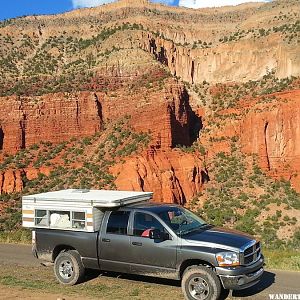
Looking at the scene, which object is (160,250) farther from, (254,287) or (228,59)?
(228,59)

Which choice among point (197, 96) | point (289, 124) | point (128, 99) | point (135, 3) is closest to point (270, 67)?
point (197, 96)

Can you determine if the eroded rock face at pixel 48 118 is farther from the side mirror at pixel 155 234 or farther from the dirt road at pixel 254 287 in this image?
the side mirror at pixel 155 234

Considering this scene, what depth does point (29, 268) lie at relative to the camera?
1188cm

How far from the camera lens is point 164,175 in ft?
129

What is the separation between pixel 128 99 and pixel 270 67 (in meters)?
24.7

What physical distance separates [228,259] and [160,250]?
1.39m

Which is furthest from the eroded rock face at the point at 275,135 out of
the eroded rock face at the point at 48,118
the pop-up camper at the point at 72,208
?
the pop-up camper at the point at 72,208

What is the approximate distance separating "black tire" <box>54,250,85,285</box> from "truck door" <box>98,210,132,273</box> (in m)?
0.59

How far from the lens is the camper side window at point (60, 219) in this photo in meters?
10.4

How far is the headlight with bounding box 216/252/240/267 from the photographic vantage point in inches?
338

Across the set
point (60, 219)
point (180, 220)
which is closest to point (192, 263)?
point (180, 220)

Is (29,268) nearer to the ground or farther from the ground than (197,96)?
nearer to the ground

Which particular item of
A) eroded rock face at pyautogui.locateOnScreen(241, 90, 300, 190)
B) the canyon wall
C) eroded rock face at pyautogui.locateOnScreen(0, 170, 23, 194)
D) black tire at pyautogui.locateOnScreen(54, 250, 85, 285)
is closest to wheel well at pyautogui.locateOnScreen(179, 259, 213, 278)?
black tire at pyautogui.locateOnScreen(54, 250, 85, 285)

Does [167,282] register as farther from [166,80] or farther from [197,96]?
[197,96]
